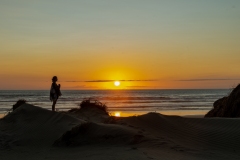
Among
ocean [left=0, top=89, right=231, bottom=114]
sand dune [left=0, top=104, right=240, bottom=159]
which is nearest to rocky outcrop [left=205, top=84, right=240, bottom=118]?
sand dune [left=0, top=104, right=240, bottom=159]

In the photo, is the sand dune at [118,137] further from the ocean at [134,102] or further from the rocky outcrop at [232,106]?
the ocean at [134,102]

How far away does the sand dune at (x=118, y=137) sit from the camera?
26.1ft

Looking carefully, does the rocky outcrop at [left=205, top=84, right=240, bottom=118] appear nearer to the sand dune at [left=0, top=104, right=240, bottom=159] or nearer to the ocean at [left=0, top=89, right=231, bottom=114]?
the sand dune at [left=0, top=104, right=240, bottom=159]

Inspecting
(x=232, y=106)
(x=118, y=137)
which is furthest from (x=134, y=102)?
(x=118, y=137)

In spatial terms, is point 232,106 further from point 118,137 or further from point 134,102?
point 134,102

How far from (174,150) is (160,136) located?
120 cm

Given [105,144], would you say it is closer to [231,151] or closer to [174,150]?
[174,150]

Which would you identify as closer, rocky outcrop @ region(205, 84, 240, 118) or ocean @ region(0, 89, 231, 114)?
rocky outcrop @ region(205, 84, 240, 118)

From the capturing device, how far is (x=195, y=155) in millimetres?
7789

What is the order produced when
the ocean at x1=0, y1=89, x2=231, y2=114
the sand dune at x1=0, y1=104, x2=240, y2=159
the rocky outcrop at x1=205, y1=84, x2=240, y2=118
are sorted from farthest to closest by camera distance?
the ocean at x1=0, y1=89, x2=231, y2=114, the rocky outcrop at x1=205, y1=84, x2=240, y2=118, the sand dune at x1=0, y1=104, x2=240, y2=159

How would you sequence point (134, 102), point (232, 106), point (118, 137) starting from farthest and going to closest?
point (134, 102), point (232, 106), point (118, 137)

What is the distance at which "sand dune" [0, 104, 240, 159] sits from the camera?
7961mm

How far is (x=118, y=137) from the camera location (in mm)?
8820

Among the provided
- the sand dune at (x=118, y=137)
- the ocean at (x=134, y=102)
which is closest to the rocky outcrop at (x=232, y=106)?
the sand dune at (x=118, y=137)
